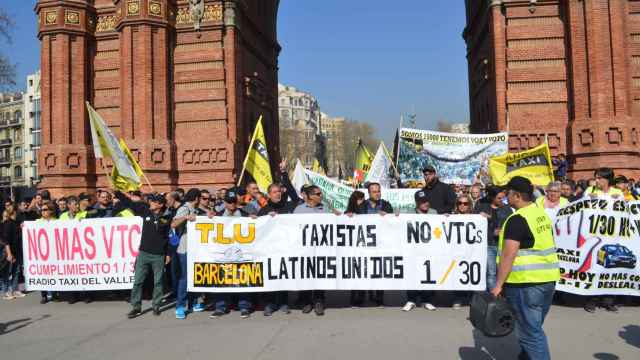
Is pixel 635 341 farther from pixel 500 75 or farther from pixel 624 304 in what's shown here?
pixel 500 75

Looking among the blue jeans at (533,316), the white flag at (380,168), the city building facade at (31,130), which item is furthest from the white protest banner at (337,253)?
the city building facade at (31,130)

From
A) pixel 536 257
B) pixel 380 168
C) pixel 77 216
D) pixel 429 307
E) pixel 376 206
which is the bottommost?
pixel 429 307

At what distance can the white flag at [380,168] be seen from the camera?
14.9 m

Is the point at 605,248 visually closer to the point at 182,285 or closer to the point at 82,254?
the point at 182,285

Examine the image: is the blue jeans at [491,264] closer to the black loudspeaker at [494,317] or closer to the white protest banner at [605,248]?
the white protest banner at [605,248]

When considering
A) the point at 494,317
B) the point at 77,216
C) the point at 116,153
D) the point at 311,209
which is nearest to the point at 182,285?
the point at 311,209

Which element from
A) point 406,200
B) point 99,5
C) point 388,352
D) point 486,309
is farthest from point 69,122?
point 486,309

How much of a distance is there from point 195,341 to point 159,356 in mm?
633

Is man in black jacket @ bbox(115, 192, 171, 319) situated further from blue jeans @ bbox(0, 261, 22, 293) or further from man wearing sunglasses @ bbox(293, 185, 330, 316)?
blue jeans @ bbox(0, 261, 22, 293)

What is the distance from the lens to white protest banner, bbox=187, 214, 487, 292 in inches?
Answer: 313

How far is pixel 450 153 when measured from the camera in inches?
514

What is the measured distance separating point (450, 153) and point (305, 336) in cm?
788

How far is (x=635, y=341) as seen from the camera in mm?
6105

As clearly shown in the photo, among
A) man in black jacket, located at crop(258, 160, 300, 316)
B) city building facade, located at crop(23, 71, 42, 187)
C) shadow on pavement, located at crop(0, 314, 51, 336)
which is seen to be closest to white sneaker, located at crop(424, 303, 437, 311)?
man in black jacket, located at crop(258, 160, 300, 316)
